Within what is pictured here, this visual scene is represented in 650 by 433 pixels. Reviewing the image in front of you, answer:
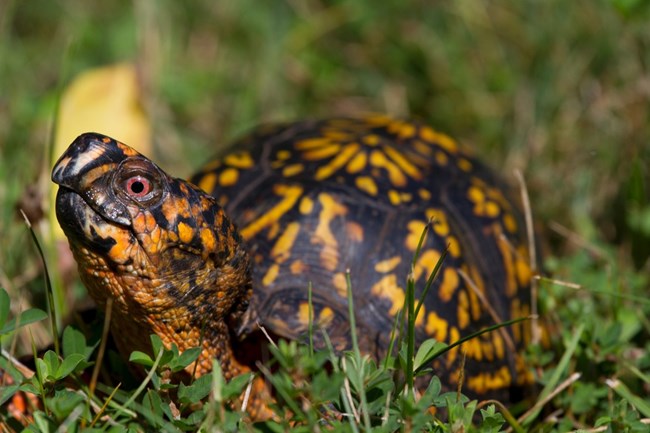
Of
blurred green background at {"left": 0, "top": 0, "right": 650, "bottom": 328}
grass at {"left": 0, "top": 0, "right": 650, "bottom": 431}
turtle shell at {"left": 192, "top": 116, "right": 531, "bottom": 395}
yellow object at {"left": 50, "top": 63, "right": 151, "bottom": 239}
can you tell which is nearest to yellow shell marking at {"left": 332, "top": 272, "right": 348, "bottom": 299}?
turtle shell at {"left": 192, "top": 116, "right": 531, "bottom": 395}

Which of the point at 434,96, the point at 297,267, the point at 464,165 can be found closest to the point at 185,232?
the point at 297,267

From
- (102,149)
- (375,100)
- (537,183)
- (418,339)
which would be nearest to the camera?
(102,149)

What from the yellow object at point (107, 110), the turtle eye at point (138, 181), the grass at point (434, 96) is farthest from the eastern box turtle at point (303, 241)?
the yellow object at point (107, 110)

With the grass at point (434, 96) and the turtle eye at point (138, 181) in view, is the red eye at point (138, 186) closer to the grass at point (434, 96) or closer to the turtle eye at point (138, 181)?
the turtle eye at point (138, 181)

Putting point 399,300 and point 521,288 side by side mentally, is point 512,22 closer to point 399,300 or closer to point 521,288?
point 521,288

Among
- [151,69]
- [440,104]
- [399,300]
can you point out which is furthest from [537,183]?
[151,69]

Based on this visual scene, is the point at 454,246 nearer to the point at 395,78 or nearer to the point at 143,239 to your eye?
the point at 143,239

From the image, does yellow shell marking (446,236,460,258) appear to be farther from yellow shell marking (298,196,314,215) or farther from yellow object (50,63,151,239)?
yellow object (50,63,151,239)
